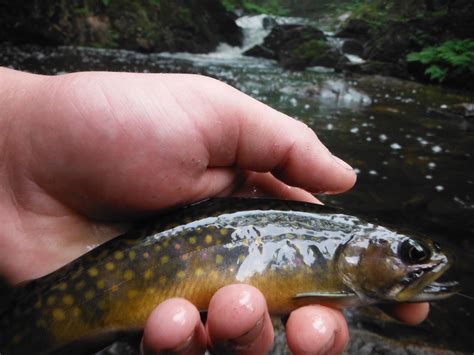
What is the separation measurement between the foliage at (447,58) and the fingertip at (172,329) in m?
11.7

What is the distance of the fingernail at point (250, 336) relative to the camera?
1.41 metres

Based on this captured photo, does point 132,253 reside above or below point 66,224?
above

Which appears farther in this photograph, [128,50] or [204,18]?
[204,18]

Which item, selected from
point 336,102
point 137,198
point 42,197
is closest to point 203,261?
point 137,198

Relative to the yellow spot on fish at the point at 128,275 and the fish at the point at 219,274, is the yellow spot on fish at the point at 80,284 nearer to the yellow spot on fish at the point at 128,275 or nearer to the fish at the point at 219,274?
the fish at the point at 219,274

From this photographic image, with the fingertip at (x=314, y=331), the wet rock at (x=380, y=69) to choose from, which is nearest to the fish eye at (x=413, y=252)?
the fingertip at (x=314, y=331)

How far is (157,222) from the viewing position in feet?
5.95

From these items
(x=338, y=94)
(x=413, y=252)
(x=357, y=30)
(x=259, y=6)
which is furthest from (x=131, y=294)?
(x=259, y=6)

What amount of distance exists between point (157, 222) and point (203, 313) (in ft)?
1.39

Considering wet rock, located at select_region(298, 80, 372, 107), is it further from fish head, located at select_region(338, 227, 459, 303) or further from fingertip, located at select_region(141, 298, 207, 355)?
fingertip, located at select_region(141, 298, 207, 355)

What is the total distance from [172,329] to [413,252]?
35.5 inches

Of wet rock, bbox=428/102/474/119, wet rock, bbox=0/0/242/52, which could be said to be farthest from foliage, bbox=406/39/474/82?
wet rock, bbox=0/0/242/52

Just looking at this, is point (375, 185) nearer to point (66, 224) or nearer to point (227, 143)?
point (227, 143)

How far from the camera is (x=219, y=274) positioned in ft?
5.21
